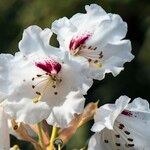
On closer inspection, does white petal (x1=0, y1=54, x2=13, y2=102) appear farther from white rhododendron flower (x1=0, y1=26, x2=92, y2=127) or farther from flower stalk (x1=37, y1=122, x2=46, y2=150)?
flower stalk (x1=37, y1=122, x2=46, y2=150)

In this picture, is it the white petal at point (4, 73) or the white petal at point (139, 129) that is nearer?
the white petal at point (4, 73)

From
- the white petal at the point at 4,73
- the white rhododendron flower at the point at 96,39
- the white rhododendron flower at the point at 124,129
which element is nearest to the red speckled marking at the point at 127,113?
the white rhododendron flower at the point at 124,129

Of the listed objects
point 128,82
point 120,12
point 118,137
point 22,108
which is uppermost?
point 120,12

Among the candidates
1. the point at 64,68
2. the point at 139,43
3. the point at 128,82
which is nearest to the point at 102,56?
the point at 64,68

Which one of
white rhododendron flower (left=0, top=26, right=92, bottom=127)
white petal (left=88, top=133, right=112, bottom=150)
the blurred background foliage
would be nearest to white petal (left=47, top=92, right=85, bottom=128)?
white rhododendron flower (left=0, top=26, right=92, bottom=127)

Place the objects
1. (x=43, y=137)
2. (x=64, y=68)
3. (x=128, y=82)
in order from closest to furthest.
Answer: (x=64, y=68)
(x=43, y=137)
(x=128, y=82)

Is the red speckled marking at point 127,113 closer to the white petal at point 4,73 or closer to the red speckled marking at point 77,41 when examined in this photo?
the red speckled marking at point 77,41

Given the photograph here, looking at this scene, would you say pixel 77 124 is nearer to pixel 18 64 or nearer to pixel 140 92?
pixel 18 64
